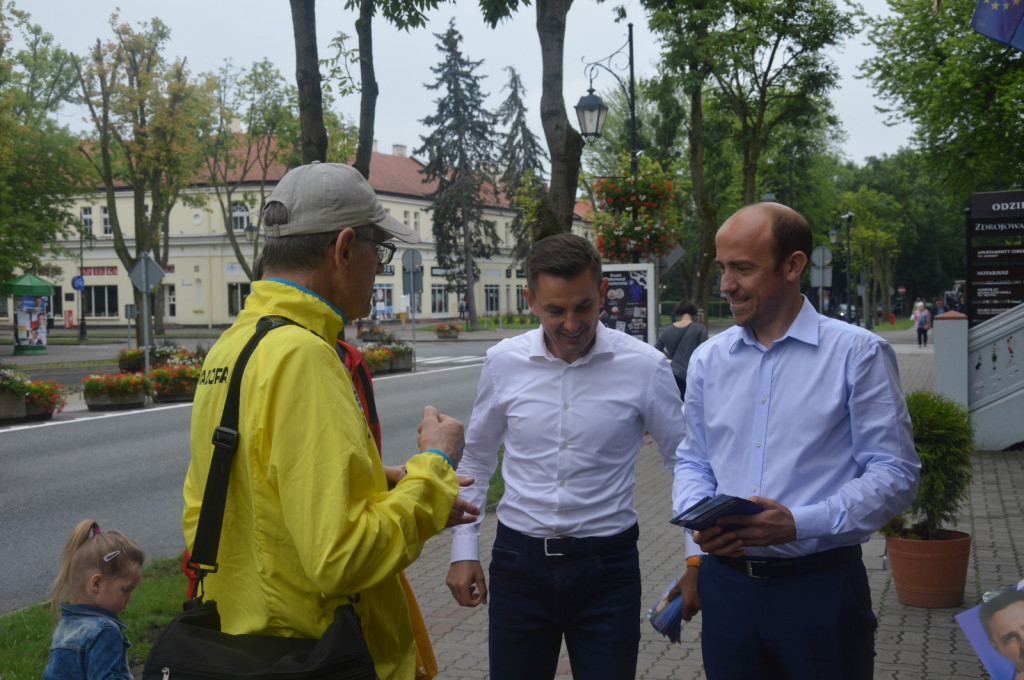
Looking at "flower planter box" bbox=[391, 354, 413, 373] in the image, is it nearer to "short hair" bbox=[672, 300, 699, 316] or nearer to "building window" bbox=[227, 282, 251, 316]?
"short hair" bbox=[672, 300, 699, 316]

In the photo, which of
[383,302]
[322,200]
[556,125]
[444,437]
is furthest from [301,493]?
[383,302]

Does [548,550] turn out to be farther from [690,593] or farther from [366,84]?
[366,84]

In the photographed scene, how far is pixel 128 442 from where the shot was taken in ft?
47.6

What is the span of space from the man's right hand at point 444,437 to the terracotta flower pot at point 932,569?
4626mm

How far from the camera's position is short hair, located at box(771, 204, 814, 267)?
280cm

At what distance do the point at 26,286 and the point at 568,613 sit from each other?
41.9m

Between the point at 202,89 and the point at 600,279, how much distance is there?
40353 millimetres

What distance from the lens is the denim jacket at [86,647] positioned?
11.1 ft

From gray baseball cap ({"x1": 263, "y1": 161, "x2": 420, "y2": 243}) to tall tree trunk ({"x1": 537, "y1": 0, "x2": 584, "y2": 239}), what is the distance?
8199 mm

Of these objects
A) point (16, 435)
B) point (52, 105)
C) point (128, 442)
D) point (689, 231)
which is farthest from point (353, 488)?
point (689, 231)

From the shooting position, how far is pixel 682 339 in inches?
493

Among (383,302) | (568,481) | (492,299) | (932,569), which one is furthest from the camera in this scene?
(492,299)

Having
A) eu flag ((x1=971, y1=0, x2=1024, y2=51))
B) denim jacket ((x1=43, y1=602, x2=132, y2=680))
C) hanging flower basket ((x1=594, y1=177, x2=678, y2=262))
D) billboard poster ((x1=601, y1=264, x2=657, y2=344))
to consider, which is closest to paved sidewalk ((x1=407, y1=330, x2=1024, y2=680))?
denim jacket ((x1=43, y1=602, x2=132, y2=680))

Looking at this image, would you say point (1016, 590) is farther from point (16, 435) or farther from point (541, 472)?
point (16, 435)
